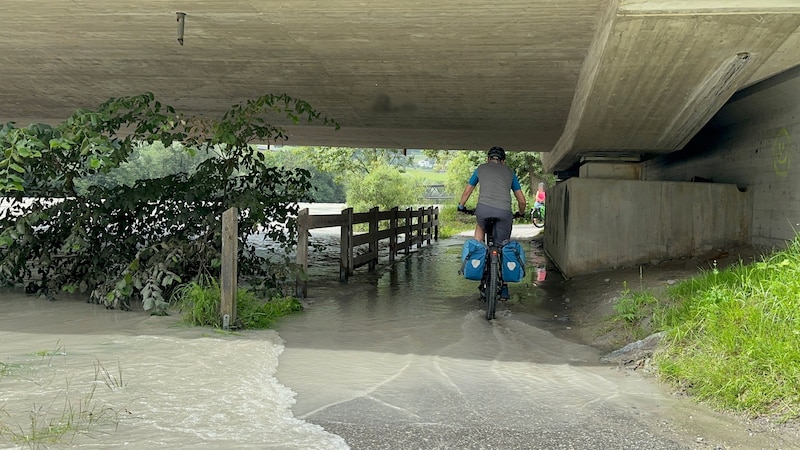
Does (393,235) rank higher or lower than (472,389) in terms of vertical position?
higher

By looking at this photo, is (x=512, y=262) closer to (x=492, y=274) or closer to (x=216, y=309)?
(x=492, y=274)

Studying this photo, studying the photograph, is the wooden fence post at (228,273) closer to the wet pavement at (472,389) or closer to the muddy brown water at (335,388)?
the muddy brown water at (335,388)

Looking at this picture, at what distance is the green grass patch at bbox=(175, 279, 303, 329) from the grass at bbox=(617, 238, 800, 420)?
404cm

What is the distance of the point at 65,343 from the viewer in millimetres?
5773

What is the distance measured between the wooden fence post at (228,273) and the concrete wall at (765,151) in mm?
6787

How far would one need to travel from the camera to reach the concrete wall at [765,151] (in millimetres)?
8039

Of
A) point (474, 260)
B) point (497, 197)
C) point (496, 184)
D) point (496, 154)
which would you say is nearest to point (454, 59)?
point (496, 154)

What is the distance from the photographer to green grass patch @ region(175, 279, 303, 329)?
6.57 metres

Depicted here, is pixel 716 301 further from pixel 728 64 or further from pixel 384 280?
pixel 384 280

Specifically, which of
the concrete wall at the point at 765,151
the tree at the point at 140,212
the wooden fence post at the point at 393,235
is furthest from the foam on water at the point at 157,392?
the wooden fence post at the point at 393,235

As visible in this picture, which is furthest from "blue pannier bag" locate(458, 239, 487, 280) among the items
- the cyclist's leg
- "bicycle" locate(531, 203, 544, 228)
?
"bicycle" locate(531, 203, 544, 228)

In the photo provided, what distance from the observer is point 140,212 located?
26.8 ft

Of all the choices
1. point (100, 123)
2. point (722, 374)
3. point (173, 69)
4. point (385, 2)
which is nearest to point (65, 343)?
point (100, 123)

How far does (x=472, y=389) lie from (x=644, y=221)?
683 centimetres
